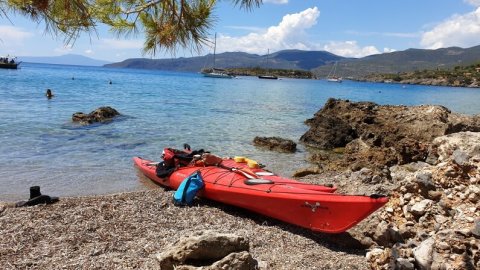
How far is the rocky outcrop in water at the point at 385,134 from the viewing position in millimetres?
10781

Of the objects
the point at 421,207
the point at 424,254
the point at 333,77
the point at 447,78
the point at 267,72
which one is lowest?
the point at 424,254

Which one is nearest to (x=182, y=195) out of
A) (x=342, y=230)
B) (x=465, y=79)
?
(x=342, y=230)

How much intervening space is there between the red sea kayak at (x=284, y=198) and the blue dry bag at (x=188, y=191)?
144mm

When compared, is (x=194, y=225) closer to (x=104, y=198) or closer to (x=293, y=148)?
(x=104, y=198)

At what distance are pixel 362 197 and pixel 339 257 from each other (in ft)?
2.61

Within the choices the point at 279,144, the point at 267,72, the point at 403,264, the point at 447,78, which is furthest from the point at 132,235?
the point at 267,72

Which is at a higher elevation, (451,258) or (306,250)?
(451,258)

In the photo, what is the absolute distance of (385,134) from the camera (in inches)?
531

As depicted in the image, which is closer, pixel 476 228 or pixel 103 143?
pixel 476 228

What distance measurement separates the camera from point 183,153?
9.39 meters

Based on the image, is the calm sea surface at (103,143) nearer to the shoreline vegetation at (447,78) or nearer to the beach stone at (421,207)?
the beach stone at (421,207)

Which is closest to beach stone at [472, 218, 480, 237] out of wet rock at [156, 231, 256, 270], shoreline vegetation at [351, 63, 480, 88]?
wet rock at [156, 231, 256, 270]

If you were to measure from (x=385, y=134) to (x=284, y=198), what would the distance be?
8298 mm

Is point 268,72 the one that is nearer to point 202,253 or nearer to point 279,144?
point 279,144
